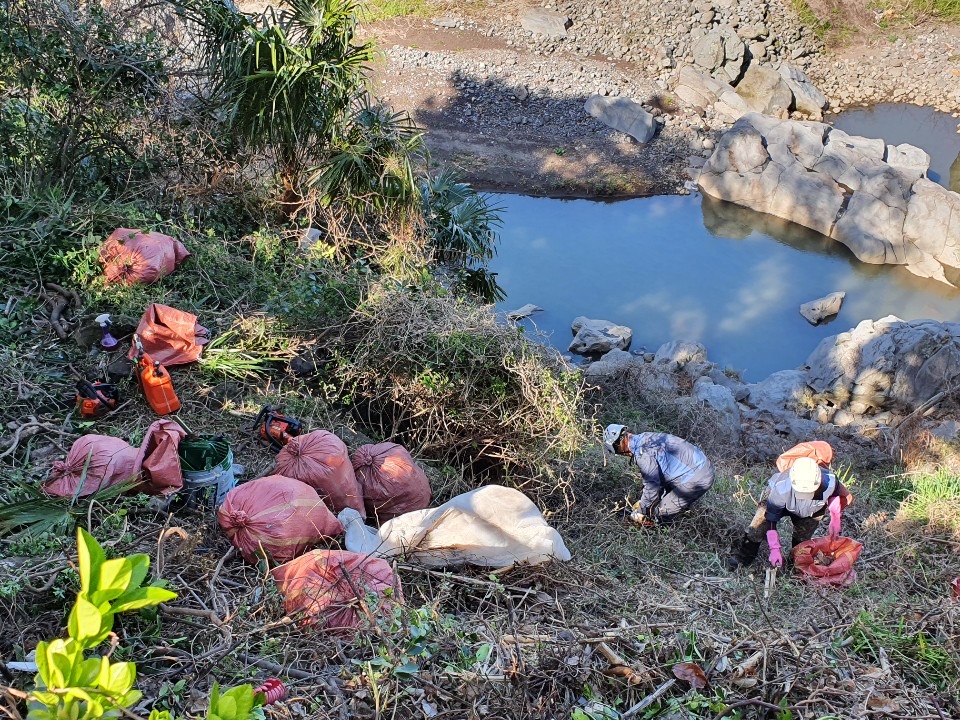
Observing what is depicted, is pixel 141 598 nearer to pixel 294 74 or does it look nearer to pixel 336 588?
pixel 336 588

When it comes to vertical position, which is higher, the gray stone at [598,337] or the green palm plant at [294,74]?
the green palm plant at [294,74]

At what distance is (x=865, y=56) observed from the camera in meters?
19.6

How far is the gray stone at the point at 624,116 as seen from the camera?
15469 mm

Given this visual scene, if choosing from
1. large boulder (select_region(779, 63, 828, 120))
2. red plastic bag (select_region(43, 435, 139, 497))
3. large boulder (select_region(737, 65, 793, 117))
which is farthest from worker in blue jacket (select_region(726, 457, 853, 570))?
large boulder (select_region(779, 63, 828, 120))

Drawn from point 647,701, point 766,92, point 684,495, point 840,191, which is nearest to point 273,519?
point 647,701

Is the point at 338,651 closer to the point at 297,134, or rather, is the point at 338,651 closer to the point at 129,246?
the point at 129,246

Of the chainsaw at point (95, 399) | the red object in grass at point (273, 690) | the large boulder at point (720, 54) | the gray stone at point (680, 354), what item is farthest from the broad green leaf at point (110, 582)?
the large boulder at point (720, 54)

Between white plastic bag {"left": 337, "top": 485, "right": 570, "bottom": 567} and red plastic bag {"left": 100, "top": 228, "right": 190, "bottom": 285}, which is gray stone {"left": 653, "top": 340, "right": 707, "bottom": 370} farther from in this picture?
white plastic bag {"left": 337, "top": 485, "right": 570, "bottom": 567}

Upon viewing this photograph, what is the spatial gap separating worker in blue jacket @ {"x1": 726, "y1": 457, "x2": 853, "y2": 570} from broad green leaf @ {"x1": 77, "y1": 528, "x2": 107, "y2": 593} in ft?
11.3

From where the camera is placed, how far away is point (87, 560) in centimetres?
164

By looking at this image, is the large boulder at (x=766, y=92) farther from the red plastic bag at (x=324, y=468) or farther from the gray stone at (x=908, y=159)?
the red plastic bag at (x=324, y=468)

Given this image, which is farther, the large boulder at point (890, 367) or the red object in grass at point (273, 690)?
the large boulder at point (890, 367)

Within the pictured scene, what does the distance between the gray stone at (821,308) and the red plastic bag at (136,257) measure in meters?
8.92

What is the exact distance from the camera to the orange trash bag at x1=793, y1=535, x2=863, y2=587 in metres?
4.02
